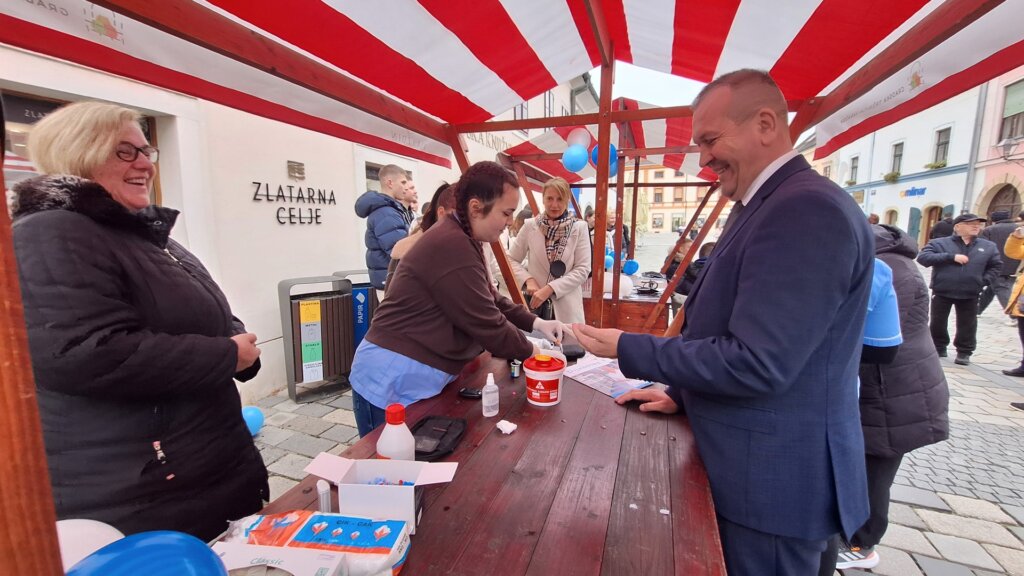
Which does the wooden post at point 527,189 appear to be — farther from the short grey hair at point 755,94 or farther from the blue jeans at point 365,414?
the short grey hair at point 755,94

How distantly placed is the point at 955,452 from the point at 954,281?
3406 millimetres

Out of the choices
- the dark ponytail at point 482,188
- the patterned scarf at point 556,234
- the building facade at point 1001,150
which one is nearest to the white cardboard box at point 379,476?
the dark ponytail at point 482,188

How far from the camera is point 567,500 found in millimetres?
1208

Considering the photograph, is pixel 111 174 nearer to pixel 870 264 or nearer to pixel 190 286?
pixel 190 286

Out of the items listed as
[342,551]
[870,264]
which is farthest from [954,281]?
[342,551]

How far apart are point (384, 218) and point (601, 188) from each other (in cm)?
212

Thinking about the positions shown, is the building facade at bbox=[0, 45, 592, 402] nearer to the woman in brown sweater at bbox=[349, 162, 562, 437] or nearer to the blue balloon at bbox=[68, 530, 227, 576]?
the woman in brown sweater at bbox=[349, 162, 562, 437]

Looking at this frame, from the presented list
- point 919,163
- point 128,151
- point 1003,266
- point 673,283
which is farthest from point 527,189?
point 919,163

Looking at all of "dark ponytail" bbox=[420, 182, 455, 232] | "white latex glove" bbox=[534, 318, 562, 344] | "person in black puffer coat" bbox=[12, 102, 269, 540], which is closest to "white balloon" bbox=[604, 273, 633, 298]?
"white latex glove" bbox=[534, 318, 562, 344]

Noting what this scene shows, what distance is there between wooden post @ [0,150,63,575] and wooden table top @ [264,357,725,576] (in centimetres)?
76

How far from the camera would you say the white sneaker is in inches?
87.8

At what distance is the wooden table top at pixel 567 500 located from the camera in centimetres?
99

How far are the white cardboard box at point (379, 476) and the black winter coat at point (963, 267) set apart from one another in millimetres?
7049

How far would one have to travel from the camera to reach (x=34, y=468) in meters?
0.35
